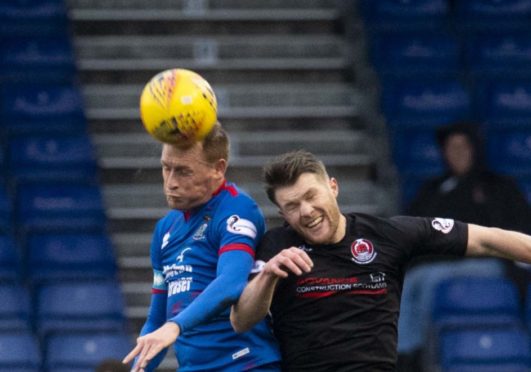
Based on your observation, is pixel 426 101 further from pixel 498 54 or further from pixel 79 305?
pixel 79 305

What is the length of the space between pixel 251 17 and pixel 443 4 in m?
1.52

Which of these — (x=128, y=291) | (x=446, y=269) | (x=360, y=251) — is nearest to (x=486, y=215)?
(x=446, y=269)

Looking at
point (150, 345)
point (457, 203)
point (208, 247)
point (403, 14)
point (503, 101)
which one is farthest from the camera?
point (403, 14)

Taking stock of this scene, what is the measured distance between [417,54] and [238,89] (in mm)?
1397

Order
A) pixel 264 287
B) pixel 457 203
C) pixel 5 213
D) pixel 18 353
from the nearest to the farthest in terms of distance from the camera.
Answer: pixel 264 287 → pixel 457 203 → pixel 18 353 → pixel 5 213

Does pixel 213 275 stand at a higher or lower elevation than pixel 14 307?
higher

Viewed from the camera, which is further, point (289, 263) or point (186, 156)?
point (186, 156)

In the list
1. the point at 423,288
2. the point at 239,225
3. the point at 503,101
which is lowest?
the point at 423,288

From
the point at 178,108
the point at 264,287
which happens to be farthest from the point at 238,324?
the point at 178,108

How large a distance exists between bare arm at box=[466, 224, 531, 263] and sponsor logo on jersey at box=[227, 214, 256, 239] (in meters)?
0.77

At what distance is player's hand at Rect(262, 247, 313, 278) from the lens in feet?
13.2

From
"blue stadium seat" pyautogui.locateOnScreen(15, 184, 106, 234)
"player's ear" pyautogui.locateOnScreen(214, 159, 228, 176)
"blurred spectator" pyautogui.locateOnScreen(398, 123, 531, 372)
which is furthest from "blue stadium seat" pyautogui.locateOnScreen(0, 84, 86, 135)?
"player's ear" pyautogui.locateOnScreen(214, 159, 228, 176)

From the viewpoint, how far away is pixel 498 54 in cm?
1007

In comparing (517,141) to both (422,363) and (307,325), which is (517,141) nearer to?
(422,363)
